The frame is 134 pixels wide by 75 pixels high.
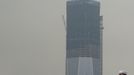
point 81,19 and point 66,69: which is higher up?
point 81,19

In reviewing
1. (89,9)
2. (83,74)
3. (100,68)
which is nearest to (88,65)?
(83,74)

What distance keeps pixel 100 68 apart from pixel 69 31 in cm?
1002

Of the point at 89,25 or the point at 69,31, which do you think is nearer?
the point at 69,31

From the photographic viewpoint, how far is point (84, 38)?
2287 inches

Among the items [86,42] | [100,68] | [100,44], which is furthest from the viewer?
[86,42]

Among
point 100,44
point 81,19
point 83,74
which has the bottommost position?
point 83,74

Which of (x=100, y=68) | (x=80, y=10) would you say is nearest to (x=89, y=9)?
(x=80, y=10)

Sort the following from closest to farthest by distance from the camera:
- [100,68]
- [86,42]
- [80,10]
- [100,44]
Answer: [100,68]
[100,44]
[86,42]
[80,10]

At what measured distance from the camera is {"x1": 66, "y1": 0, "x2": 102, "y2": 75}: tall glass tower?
5331 centimetres

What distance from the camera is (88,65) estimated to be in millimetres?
56875

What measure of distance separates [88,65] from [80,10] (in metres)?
11.0

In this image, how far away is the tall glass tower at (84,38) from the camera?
5331 centimetres

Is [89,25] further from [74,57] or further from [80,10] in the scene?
[74,57]

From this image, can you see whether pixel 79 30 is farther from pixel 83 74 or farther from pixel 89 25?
pixel 83 74
